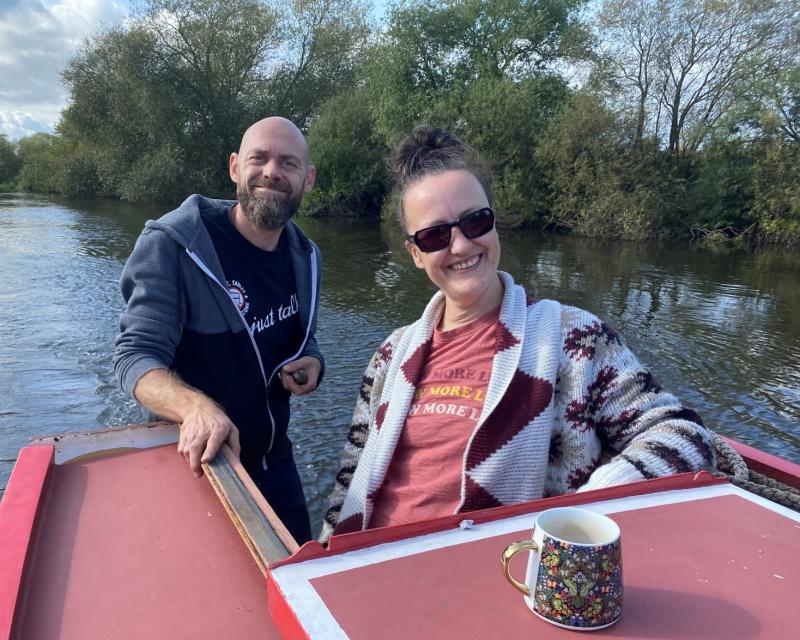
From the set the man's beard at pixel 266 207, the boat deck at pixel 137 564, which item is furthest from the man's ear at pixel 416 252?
the boat deck at pixel 137 564

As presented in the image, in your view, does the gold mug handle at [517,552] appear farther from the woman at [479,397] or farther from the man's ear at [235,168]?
the man's ear at [235,168]

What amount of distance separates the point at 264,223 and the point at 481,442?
1403 millimetres

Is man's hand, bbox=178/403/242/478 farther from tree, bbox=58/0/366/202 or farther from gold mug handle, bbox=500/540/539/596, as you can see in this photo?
tree, bbox=58/0/366/202

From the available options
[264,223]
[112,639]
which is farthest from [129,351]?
[112,639]

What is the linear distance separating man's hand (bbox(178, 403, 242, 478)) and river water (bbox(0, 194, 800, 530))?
1.13 metres

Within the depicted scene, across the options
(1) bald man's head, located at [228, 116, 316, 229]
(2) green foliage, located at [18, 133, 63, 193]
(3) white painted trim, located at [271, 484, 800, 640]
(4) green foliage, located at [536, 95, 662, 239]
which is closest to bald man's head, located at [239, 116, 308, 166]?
(1) bald man's head, located at [228, 116, 316, 229]

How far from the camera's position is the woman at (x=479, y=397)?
168 cm

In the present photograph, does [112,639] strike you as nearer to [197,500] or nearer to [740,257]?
[197,500]

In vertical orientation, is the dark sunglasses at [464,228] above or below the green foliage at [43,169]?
below

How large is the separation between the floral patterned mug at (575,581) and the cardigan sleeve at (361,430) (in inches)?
47.9

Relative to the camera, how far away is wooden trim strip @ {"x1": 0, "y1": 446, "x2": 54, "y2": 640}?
1155 millimetres

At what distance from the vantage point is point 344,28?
30141mm

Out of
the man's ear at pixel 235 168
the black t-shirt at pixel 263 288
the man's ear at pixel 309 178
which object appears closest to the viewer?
the black t-shirt at pixel 263 288

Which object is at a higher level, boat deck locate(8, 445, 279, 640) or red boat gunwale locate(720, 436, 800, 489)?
boat deck locate(8, 445, 279, 640)
